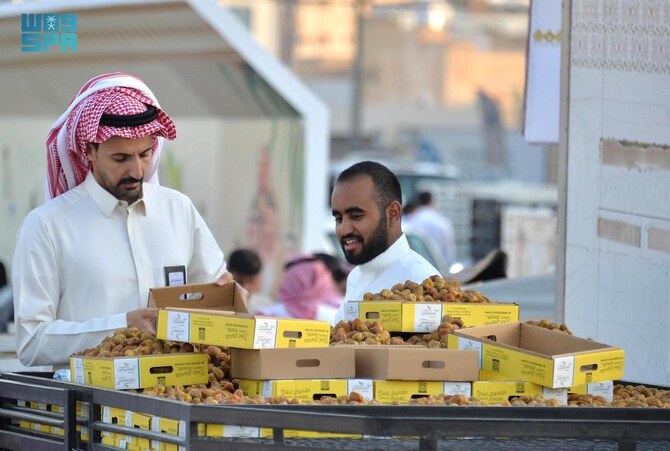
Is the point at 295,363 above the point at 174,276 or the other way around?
the other way around

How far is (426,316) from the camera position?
3768 millimetres

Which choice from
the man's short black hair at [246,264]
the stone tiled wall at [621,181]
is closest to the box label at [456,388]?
the stone tiled wall at [621,181]

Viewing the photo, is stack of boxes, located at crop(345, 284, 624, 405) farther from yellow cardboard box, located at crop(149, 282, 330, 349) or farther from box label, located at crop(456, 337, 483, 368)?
yellow cardboard box, located at crop(149, 282, 330, 349)

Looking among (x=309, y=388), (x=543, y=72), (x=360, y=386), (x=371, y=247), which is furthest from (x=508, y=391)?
(x=543, y=72)

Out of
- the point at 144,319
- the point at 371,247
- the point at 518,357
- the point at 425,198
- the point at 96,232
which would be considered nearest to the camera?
the point at 518,357

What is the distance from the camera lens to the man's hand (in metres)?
3.65

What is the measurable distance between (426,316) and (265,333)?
29.3 inches

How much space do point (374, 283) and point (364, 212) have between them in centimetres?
26

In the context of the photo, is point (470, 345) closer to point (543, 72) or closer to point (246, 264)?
point (543, 72)

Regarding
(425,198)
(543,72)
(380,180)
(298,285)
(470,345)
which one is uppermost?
(425,198)

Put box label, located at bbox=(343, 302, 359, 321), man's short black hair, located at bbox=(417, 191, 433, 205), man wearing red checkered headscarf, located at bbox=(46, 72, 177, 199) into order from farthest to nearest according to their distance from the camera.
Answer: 1. man's short black hair, located at bbox=(417, 191, 433, 205)
2. man wearing red checkered headscarf, located at bbox=(46, 72, 177, 199)
3. box label, located at bbox=(343, 302, 359, 321)

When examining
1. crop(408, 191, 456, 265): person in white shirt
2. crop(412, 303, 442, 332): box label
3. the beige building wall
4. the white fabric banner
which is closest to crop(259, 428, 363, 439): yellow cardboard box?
crop(412, 303, 442, 332): box label

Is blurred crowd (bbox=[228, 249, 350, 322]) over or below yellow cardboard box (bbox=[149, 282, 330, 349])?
over

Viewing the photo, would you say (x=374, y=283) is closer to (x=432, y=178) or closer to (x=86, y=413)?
(x=86, y=413)
